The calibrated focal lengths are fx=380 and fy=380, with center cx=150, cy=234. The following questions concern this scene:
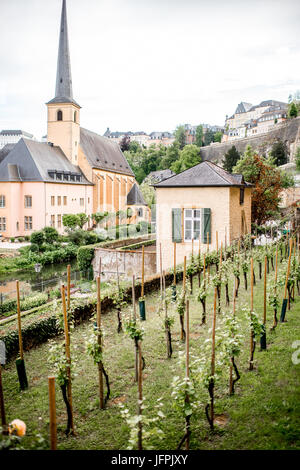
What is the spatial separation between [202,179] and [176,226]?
256cm

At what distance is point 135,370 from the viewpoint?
636cm

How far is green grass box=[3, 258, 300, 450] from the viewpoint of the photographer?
4.48 meters

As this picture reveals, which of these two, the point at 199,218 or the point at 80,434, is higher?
the point at 199,218

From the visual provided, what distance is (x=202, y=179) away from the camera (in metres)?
18.1

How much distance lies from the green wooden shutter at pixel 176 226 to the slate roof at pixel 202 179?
4.26 ft

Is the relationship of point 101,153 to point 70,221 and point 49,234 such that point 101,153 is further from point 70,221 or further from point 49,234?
point 49,234

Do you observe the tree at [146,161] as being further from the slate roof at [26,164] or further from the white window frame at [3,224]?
the white window frame at [3,224]

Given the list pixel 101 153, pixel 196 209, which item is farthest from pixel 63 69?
pixel 196 209

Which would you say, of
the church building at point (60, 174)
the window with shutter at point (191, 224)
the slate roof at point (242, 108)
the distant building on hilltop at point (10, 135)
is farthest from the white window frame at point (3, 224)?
the slate roof at point (242, 108)

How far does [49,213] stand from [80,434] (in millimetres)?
34959

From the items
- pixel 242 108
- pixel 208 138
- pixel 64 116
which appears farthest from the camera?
pixel 242 108
